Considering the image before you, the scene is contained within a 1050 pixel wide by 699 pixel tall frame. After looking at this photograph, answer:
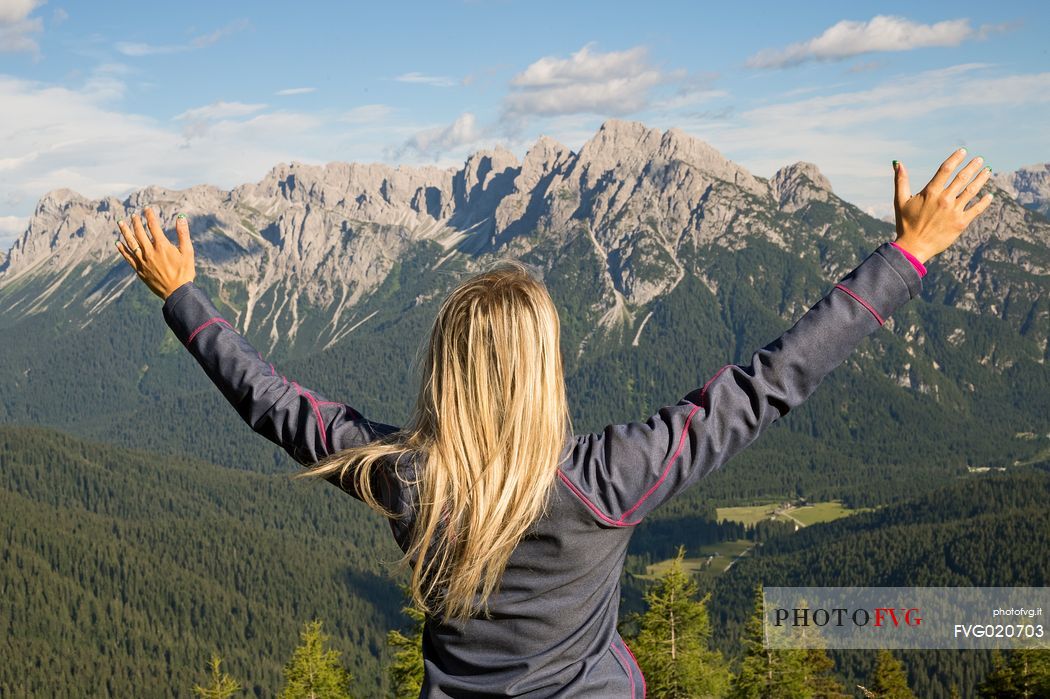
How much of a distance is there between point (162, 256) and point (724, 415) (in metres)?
3.26

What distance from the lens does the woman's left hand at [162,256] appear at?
527 centimetres

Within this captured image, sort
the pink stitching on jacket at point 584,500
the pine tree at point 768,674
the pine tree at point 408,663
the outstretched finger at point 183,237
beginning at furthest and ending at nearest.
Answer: the pine tree at point 768,674, the pine tree at point 408,663, the outstretched finger at point 183,237, the pink stitching on jacket at point 584,500

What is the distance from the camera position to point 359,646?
16400 cm

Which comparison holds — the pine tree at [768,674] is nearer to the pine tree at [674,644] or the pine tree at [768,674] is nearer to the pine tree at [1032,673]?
the pine tree at [674,644]

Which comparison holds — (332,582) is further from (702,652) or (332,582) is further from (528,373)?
(528,373)

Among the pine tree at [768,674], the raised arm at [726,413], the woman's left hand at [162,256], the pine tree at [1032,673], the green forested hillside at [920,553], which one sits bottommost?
the green forested hillside at [920,553]

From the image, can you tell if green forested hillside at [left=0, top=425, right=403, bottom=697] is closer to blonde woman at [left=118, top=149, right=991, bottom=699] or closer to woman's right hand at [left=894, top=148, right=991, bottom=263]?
blonde woman at [left=118, top=149, right=991, bottom=699]

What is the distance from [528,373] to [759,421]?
1151mm

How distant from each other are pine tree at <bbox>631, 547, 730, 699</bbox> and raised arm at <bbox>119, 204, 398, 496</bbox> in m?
29.8

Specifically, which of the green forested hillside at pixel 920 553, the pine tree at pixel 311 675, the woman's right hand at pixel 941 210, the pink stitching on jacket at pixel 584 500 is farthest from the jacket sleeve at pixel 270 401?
the green forested hillside at pixel 920 553

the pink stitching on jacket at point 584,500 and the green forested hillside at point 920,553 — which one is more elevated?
the pink stitching on jacket at point 584,500

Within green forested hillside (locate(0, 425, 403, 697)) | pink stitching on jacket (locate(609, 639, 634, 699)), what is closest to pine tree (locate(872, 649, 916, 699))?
pink stitching on jacket (locate(609, 639, 634, 699))

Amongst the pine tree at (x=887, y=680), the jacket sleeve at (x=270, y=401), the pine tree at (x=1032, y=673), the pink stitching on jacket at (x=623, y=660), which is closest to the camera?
the pink stitching on jacket at (x=623, y=660)

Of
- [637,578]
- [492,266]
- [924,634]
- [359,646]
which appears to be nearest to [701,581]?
[637,578]
